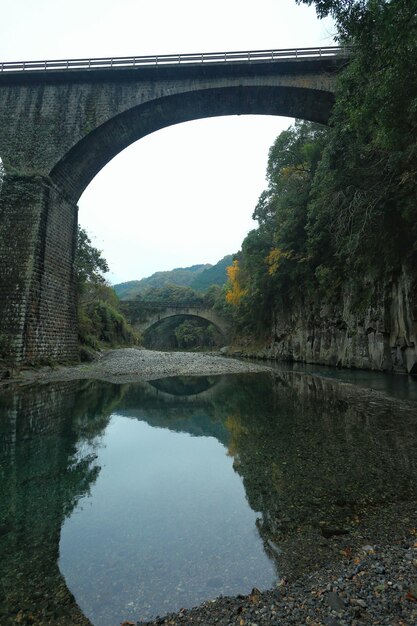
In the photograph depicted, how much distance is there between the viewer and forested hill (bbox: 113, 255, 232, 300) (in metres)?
105

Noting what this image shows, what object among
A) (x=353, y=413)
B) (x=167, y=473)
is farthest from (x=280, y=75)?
(x=167, y=473)

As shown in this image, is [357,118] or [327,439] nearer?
[327,439]

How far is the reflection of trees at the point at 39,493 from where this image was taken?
2057 millimetres

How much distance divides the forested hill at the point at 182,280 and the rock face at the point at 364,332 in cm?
6314

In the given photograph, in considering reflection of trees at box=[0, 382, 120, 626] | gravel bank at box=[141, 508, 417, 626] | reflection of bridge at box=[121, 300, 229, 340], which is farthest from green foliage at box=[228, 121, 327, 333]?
reflection of bridge at box=[121, 300, 229, 340]

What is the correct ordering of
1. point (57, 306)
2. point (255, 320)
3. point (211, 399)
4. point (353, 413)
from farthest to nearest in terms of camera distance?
1. point (255, 320)
2. point (57, 306)
3. point (211, 399)
4. point (353, 413)

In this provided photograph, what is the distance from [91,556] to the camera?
254 centimetres

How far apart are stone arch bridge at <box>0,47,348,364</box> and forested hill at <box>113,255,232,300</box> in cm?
6374

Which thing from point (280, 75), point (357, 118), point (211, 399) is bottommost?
point (211, 399)

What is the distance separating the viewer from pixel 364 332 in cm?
1563

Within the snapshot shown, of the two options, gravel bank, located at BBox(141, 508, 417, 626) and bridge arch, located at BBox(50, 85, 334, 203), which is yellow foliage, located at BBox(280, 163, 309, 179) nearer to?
bridge arch, located at BBox(50, 85, 334, 203)

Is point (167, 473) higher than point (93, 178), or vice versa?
point (93, 178)

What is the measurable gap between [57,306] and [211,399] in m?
10.3

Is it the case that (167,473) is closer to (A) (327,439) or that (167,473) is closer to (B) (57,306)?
(A) (327,439)
